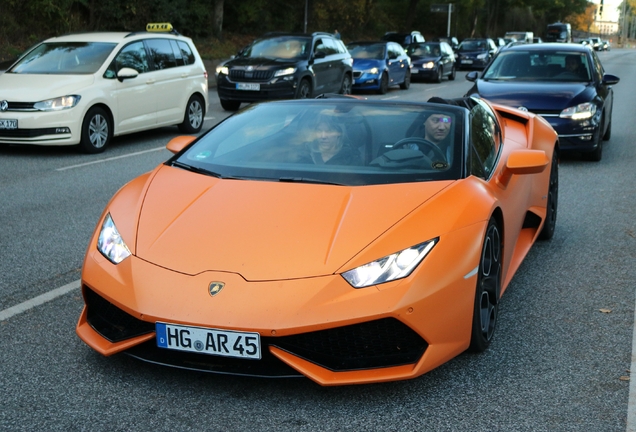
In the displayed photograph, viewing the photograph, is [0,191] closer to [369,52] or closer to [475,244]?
[475,244]

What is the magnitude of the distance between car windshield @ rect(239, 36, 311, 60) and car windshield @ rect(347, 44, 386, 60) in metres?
6.59

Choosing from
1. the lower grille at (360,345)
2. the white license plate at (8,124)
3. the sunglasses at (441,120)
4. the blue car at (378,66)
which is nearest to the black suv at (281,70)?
the blue car at (378,66)

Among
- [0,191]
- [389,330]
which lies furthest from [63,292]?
[0,191]

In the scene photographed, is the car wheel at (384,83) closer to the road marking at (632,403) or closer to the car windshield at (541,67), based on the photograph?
the car windshield at (541,67)

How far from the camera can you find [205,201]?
14.2 feet

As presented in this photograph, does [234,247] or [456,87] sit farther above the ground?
[234,247]

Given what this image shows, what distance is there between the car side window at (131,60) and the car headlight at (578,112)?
6222 mm

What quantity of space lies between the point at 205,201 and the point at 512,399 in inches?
68.2

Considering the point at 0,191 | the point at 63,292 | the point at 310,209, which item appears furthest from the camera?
the point at 0,191

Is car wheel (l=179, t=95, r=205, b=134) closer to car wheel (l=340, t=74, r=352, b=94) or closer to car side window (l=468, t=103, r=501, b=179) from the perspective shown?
car wheel (l=340, t=74, r=352, b=94)

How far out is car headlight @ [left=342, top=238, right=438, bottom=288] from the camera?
3643mm

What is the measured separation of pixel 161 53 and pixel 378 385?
10752 millimetres

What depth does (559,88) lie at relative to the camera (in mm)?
11133

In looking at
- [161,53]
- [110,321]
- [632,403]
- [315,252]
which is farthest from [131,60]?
[632,403]
